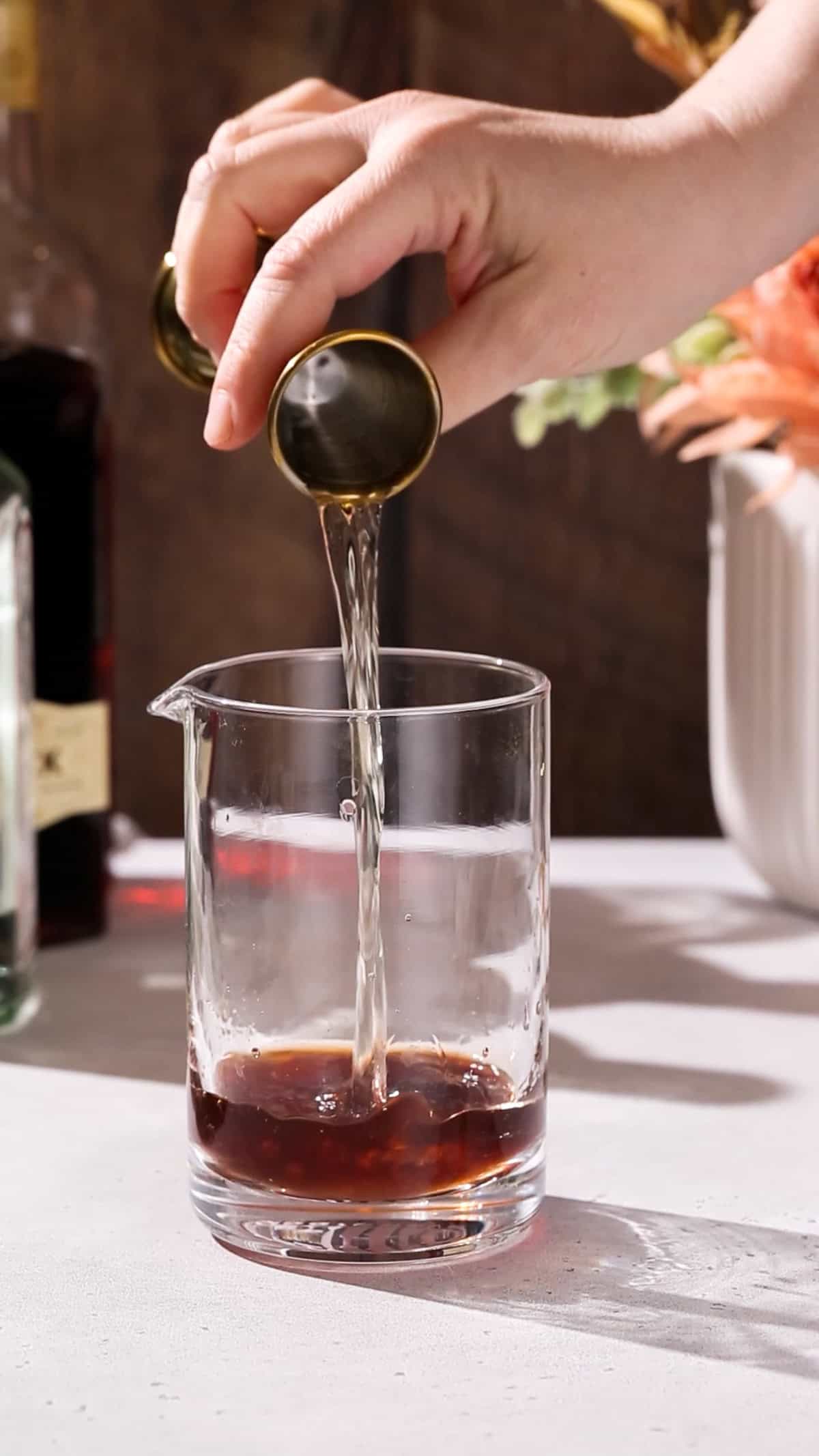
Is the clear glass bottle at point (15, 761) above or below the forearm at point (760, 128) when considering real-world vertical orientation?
below

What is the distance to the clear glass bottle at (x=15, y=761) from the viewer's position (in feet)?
2.96

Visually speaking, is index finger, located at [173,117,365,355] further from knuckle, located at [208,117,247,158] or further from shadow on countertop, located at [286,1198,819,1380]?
shadow on countertop, located at [286,1198,819,1380]

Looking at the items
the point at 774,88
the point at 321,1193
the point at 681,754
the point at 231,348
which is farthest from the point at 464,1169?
the point at 681,754

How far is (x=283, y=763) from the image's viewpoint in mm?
622

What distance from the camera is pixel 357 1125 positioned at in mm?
609

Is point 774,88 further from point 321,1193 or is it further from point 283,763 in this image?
point 321,1193

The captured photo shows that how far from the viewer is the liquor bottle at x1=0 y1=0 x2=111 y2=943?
3.26 ft

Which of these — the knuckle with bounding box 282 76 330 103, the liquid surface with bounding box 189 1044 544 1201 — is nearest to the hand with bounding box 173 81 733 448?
the knuckle with bounding box 282 76 330 103

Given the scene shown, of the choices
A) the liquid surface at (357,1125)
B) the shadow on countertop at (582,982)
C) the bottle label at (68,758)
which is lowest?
the shadow on countertop at (582,982)

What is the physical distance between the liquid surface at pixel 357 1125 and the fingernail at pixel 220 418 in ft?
0.72

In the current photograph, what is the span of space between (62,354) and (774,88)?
16.0 inches

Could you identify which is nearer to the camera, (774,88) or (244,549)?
(774,88)

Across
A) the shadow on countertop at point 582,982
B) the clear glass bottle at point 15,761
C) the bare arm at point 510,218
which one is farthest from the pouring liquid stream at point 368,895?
the clear glass bottle at point 15,761

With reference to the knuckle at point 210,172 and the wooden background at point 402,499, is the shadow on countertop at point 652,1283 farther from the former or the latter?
the wooden background at point 402,499
